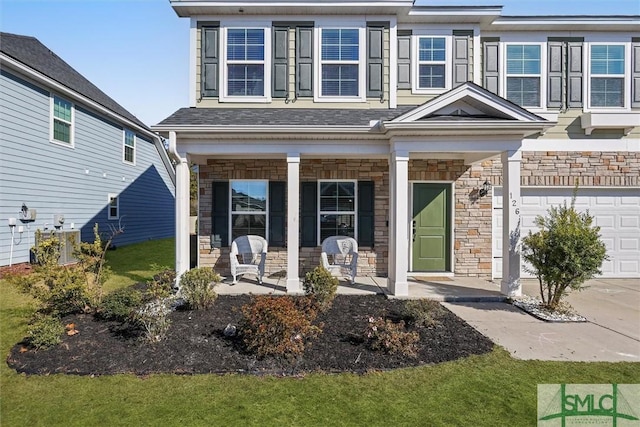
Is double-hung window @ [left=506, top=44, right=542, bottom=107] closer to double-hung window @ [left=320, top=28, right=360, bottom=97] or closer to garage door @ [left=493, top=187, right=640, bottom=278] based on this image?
garage door @ [left=493, top=187, right=640, bottom=278]

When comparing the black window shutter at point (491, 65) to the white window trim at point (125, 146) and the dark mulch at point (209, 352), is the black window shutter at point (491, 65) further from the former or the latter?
the white window trim at point (125, 146)

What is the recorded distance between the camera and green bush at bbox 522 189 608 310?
5109 mm

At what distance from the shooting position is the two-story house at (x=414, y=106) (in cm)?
739

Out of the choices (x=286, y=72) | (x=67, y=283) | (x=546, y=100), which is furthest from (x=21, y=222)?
(x=546, y=100)

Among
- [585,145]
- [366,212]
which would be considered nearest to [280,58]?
[366,212]

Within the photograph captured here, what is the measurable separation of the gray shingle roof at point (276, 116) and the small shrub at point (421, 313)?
135 inches

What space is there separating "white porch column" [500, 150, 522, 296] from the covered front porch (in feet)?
1.06

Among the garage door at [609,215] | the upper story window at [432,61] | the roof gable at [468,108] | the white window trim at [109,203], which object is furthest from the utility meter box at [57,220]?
the garage door at [609,215]

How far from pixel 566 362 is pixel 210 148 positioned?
20.8 ft

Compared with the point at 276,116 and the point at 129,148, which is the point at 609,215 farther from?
the point at 129,148

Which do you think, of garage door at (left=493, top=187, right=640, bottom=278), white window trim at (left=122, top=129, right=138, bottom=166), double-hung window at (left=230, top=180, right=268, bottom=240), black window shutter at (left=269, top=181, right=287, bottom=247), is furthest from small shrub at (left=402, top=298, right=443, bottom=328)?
white window trim at (left=122, top=129, right=138, bottom=166)

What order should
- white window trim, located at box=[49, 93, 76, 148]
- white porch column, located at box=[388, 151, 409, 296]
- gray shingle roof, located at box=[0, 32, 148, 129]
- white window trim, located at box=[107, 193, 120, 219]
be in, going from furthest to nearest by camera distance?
A: white window trim, located at box=[107, 193, 120, 219]
white window trim, located at box=[49, 93, 76, 148]
gray shingle roof, located at box=[0, 32, 148, 129]
white porch column, located at box=[388, 151, 409, 296]

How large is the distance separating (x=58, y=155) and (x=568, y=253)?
12.6 metres

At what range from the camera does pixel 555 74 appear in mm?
7781
